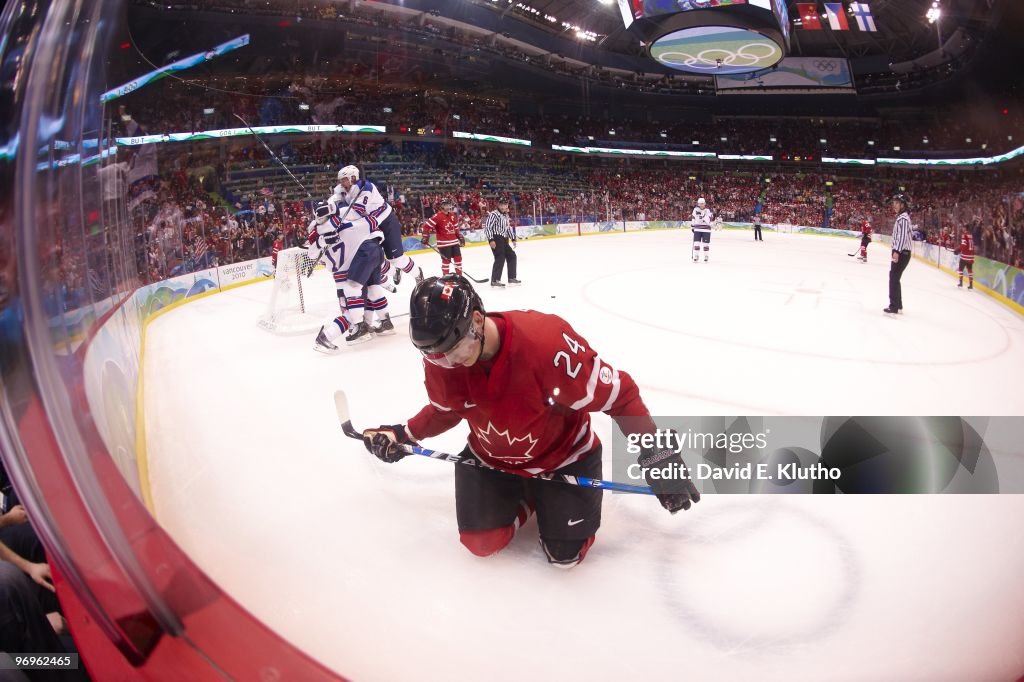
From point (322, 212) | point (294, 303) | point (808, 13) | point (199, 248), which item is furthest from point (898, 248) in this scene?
point (199, 248)

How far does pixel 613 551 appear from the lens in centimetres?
172

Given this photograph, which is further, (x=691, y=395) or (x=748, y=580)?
(x=691, y=395)

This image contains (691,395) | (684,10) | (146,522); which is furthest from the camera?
(684,10)

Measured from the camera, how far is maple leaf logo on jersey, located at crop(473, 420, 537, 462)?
1.52 m

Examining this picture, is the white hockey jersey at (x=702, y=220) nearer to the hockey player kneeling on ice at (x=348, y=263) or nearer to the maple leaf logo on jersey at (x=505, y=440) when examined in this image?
the hockey player kneeling on ice at (x=348, y=263)

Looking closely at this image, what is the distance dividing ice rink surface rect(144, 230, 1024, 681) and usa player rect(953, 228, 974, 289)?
8.66ft

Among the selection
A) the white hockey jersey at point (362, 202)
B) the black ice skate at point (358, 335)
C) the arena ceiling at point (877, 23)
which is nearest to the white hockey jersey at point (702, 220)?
the arena ceiling at point (877, 23)

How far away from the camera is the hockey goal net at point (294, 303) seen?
15.8 ft

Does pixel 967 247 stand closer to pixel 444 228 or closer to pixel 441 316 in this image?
pixel 444 228

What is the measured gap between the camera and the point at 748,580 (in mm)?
1566

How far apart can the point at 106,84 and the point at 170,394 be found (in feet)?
5.90

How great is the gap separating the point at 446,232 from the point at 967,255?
607cm

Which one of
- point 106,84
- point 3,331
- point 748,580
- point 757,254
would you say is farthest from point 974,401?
point 757,254

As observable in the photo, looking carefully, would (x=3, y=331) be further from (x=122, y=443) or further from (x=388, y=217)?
(x=388, y=217)
